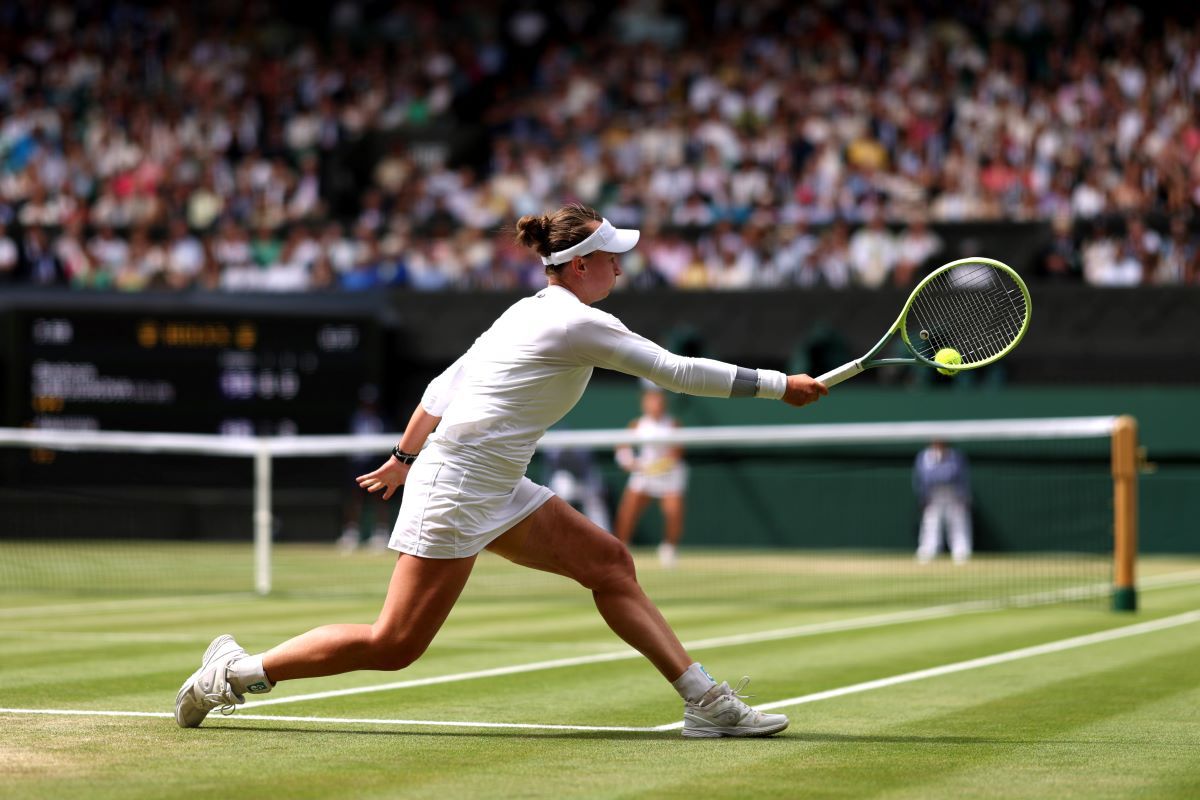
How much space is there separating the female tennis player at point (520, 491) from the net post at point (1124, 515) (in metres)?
7.12

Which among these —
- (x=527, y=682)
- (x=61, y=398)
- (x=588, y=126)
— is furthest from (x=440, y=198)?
(x=527, y=682)

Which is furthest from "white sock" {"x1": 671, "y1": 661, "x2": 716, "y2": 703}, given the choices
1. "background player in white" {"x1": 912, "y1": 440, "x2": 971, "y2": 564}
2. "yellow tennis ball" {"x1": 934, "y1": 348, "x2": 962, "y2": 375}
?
"background player in white" {"x1": 912, "y1": 440, "x2": 971, "y2": 564}

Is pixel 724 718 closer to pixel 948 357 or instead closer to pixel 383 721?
pixel 383 721

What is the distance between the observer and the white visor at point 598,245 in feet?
22.1

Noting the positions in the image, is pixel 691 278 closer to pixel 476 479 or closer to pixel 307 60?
pixel 307 60

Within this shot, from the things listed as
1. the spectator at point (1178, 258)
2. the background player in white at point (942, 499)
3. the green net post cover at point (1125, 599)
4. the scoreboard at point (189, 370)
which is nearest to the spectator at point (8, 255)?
the scoreboard at point (189, 370)

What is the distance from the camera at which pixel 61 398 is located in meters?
21.6

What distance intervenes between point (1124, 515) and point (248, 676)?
828 cm

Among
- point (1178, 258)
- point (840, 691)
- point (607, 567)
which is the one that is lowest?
point (840, 691)

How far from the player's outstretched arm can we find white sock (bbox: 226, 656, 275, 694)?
2.17 meters

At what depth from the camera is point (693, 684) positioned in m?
6.83

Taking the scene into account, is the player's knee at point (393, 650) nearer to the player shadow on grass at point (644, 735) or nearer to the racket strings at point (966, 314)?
the player shadow on grass at point (644, 735)

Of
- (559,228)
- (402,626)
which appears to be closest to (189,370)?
(559,228)

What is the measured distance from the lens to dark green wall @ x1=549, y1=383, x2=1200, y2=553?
68.4 ft
